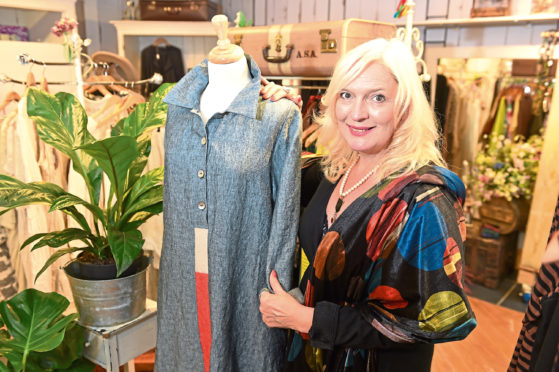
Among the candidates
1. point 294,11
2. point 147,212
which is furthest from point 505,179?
point 147,212

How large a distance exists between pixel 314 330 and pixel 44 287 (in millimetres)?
1381

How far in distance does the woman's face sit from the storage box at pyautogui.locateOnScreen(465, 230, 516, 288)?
107 inches

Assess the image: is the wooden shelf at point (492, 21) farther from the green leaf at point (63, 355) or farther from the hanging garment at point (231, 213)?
the green leaf at point (63, 355)

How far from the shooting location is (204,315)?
1.36 m

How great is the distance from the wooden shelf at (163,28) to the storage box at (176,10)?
43 millimetres

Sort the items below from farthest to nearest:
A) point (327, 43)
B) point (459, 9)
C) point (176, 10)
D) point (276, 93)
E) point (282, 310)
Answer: point (176, 10) → point (459, 9) → point (327, 43) → point (276, 93) → point (282, 310)

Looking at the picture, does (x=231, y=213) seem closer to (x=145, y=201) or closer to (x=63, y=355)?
(x=145, y=201)

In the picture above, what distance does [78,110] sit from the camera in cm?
141

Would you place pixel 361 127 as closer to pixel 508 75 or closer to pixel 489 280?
pixel 508 75

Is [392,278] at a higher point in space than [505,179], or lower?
higher

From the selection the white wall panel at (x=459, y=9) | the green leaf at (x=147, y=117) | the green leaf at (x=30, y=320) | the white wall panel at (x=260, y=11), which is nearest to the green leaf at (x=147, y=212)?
the green leaf at (x=147, y=117)

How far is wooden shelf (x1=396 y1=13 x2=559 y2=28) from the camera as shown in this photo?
289cm

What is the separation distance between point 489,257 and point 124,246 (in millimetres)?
3075

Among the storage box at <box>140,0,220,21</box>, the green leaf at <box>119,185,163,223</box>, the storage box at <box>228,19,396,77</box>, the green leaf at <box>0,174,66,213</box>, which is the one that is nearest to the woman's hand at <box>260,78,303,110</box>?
the green leaf at <box>119,185,163,223</box>
